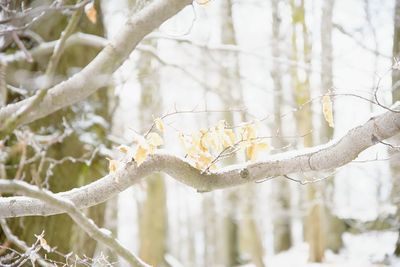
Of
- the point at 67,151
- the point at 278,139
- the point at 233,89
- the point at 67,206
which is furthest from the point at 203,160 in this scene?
the point at 233,89

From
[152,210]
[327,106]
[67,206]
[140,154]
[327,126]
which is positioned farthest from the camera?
[327,126]

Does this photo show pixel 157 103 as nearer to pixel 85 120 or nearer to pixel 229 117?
pixel 229 117

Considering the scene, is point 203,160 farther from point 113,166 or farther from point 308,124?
point 308,124

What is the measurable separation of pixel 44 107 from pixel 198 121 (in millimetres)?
14294

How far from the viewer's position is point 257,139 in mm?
2617

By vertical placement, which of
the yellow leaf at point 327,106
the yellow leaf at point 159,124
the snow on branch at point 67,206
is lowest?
the snow on branch at point 67,206

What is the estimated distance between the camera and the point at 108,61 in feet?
8.82

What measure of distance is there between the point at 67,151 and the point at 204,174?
8.92 feet

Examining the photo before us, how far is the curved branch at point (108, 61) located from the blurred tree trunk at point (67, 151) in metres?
2.16

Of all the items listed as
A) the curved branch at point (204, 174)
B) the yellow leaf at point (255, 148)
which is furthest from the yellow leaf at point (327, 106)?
the yellow leaf at point (255, 148)

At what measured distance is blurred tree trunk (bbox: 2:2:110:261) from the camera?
4.64 m

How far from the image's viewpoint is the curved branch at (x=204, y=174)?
2.38 m

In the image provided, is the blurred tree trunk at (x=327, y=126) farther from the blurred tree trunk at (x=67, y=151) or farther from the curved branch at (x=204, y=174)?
the curved branch at (x=204, y=174)

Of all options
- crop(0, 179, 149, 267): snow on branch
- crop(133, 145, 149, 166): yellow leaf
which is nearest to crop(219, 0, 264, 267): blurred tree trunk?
crop(133, 145, 149, 166): yellow leaf
